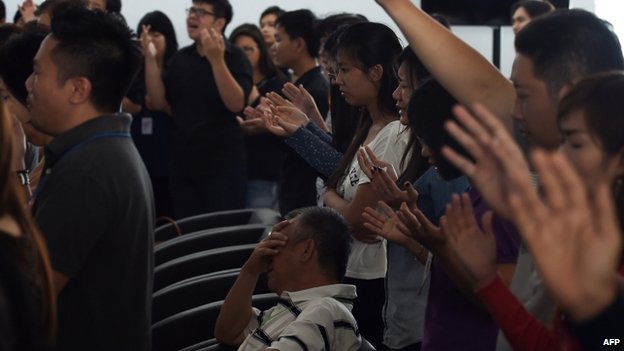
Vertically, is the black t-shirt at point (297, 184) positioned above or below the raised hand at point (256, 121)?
below

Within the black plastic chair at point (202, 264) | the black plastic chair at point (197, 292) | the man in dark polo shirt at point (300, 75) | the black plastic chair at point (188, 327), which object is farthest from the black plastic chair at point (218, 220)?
the black plastic chair at point (188, 327)

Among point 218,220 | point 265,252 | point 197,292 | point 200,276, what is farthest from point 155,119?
point 265,252

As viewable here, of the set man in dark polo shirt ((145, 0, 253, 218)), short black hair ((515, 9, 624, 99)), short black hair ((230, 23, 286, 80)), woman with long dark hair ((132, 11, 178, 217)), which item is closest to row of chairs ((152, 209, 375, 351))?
short black hair ((515, 9, 624, 99))

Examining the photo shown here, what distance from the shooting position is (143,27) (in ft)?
21.1

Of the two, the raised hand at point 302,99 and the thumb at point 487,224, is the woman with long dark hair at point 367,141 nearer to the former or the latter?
the raised hand at point 302,99

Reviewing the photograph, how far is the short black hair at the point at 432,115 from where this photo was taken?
94.8 inches

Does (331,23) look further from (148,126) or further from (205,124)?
(148,126)

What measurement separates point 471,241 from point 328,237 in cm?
100

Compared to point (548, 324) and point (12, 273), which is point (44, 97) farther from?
point (548, 324)

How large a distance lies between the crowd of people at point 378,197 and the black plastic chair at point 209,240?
321 mm

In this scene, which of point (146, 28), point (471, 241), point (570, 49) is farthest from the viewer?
point (146, 28)

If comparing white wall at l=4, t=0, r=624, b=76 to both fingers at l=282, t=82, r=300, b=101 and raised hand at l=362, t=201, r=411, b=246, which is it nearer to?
fingers at l=282, t=82, r=300, b=101

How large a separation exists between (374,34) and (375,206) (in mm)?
591

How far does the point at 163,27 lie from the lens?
6.68 metres
